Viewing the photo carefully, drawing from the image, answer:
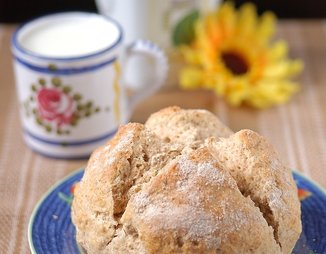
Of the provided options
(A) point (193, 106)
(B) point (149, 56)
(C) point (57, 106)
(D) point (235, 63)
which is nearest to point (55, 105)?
(C) point (57, 106)

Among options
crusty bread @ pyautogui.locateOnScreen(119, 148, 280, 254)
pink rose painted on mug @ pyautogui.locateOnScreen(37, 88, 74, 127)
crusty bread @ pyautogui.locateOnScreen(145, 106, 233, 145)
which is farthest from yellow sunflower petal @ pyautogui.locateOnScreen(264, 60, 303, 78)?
crusty bread @ pyautogui.locateOnScreen(119, 148, 280, 254)

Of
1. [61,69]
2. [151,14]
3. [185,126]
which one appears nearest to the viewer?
[185,126]

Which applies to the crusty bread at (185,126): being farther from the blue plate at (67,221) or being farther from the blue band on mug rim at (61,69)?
the blue band on mug rim at (61,69)

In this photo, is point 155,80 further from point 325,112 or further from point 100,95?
point 325,112

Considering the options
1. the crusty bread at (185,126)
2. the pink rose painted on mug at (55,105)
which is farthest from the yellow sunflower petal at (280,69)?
the crusty bread at (185,126)

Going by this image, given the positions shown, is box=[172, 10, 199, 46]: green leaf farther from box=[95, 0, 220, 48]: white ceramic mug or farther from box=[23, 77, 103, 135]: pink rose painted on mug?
box=[23, 77, 103, 135]: pink rose painted on mug

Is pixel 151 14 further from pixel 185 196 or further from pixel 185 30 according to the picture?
pixel 185 196
